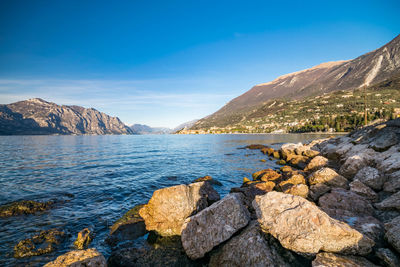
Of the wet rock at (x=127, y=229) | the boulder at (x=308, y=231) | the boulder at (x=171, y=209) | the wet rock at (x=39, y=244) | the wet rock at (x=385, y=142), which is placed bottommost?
the wet rock at (x=127, y=229)

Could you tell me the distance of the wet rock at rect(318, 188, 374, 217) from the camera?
7.95 metres

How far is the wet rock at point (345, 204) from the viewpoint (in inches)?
313

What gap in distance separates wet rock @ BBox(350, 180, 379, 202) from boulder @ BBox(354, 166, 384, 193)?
748 mm

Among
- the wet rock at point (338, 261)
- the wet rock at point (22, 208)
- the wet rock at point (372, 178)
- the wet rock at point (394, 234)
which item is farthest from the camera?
the wet rock at point (22, 208)

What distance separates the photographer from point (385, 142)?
14.3 meters

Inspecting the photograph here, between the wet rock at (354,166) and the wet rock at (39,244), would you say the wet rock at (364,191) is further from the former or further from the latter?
the wet rock at (39,244)

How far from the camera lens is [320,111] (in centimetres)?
18900

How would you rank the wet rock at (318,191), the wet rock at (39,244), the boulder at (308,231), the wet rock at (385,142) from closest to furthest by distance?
the boulder at (308,231), the wet rock at (39,244), the wet rock at (318,191), the wet rock at (385,142)

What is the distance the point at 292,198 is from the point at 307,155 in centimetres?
2545

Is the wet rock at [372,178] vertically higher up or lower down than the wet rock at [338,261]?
higher up

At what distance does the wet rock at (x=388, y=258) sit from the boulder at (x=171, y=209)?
22.8 ft

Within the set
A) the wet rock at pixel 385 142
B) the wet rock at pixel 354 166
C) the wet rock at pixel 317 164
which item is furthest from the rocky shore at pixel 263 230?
the wet rock at pixel 317 164

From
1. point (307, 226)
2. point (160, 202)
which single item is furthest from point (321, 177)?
point (160, 202)

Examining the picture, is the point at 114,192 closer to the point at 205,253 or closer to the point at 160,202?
the point at 160,202
